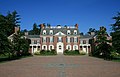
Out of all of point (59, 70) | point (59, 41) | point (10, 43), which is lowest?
point (59, 70)

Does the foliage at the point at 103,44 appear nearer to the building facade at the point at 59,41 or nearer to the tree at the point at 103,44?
the tree at the point at 103,44

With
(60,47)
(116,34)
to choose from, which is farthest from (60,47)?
(116,34)

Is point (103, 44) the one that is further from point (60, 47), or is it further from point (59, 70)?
point (60, 47)

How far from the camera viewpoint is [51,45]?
216 feet

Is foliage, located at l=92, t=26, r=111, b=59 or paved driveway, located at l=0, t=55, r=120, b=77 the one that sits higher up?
foliage, located at l=92, t=26, r=111, b=59

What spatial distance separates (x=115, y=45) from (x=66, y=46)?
36.5 metres

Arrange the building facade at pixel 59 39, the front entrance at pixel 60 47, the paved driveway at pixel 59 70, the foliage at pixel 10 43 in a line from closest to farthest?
the paved driveway at pixel 59 70 → the foliage at pixel 10 43 → the building facade at pixel 59 39 → the front entrance at pixel 60 47

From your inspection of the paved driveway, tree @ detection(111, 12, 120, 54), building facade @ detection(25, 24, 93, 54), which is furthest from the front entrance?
the paved driveway

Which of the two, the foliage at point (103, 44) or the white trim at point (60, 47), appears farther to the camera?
A: the white trim at point (60, 47)

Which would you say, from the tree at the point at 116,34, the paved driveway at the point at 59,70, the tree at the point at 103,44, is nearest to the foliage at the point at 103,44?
the tree at the point at 103,44

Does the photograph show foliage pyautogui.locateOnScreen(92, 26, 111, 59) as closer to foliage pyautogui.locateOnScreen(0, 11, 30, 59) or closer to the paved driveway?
foliage pyautogui.locateOnScreen(0, 11, 30, 59)

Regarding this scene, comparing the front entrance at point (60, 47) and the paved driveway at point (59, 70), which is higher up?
the front entrance at point (60, 47)

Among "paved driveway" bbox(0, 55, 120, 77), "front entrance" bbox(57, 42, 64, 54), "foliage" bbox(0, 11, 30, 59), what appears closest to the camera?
"paved driveway" bbox(0, 55, 120, 77)

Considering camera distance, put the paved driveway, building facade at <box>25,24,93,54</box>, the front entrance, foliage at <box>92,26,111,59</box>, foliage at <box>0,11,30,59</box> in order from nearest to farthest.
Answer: the paved driveway → foliage at <box>0,11,30,59</box> → foliage at <box>92,26,111,59</box> → building facade at <box>25,24,93,54</box> → the front entrance
